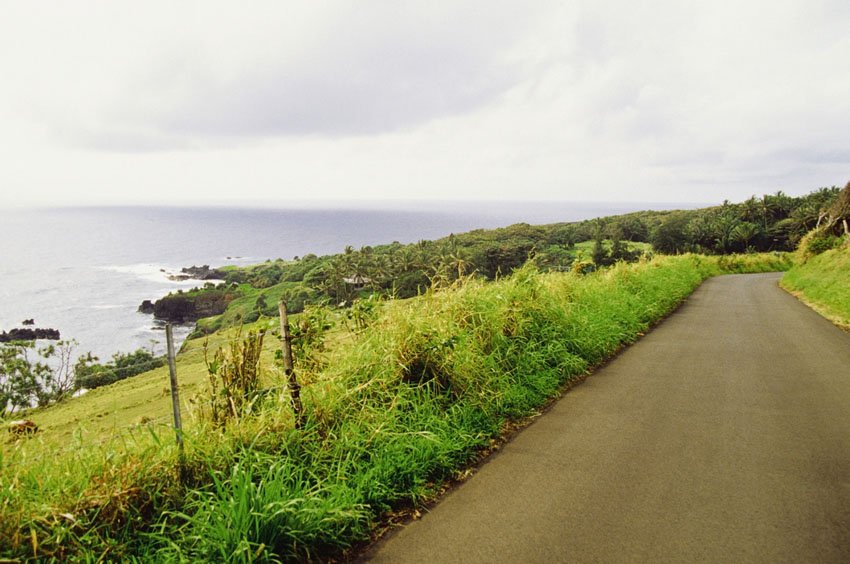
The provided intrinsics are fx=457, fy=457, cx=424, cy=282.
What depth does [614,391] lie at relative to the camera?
5773mm

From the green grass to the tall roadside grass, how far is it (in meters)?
9.19

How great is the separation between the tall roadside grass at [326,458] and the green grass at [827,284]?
919 cm

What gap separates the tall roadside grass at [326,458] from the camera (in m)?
2.62

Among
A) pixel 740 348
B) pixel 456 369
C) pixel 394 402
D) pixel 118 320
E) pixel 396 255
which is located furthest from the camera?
pixel 396 255

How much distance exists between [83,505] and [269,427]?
118 cm

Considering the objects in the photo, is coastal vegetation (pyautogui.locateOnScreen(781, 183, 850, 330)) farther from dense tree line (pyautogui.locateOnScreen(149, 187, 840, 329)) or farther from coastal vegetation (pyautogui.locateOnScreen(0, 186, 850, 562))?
dense tree line (pyautogui.locateOnScreen(149, 187, 840, 329))

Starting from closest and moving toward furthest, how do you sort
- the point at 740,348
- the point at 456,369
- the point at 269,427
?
the point at 269,427
the point at 456,369
the point at 740,348

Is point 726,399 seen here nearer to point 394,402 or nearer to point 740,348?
point 740,348

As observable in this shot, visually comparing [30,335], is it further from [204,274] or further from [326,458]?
[326,458]

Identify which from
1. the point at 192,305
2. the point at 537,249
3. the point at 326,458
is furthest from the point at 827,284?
the point at 192,305

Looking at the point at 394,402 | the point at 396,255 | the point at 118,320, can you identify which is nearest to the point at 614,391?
the point at 394,402

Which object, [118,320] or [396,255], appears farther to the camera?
[396,255]

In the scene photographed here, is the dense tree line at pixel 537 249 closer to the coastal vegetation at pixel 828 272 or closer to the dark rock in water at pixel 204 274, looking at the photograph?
the dark rock in water at pixel 204 274

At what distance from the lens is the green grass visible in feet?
37.4
